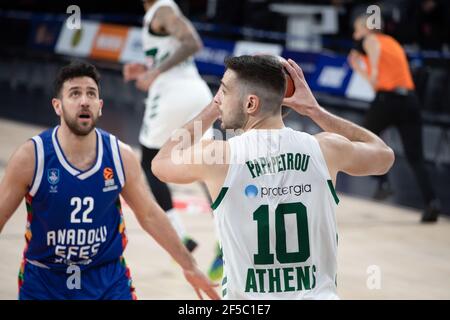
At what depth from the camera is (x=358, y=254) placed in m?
7.86

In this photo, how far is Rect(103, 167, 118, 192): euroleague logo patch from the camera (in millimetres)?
4461

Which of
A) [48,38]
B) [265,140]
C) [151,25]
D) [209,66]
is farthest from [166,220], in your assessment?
[48,38]

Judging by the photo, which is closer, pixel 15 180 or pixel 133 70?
pixel 15 180

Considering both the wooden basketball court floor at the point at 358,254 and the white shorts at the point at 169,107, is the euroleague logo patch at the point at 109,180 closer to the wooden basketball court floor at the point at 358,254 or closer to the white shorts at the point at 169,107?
the wooden basketball court floor at the point at 358,254

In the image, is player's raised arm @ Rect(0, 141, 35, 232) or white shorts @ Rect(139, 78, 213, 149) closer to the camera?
player's raised arm @ Rect(0, 141, 35, 232)

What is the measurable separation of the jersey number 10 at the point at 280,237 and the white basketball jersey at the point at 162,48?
160 inches

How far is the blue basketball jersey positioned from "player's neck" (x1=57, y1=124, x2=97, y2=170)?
0.03m

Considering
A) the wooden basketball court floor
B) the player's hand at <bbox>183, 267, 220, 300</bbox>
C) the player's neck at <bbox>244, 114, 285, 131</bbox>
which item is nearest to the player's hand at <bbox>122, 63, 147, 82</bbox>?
the wooden basketball court floor

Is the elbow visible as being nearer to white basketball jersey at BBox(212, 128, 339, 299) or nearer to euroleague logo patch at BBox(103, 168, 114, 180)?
euroleague logo patch at BBox(103, 168, 114, 180)

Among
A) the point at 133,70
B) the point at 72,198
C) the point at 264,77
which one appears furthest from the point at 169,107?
the point at 264,77

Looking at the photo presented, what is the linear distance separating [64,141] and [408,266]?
3956 millimetres

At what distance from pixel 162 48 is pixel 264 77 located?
409 cm

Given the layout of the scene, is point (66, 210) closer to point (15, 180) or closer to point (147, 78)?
point (15, 180)

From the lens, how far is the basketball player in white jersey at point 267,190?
3.48 metres
